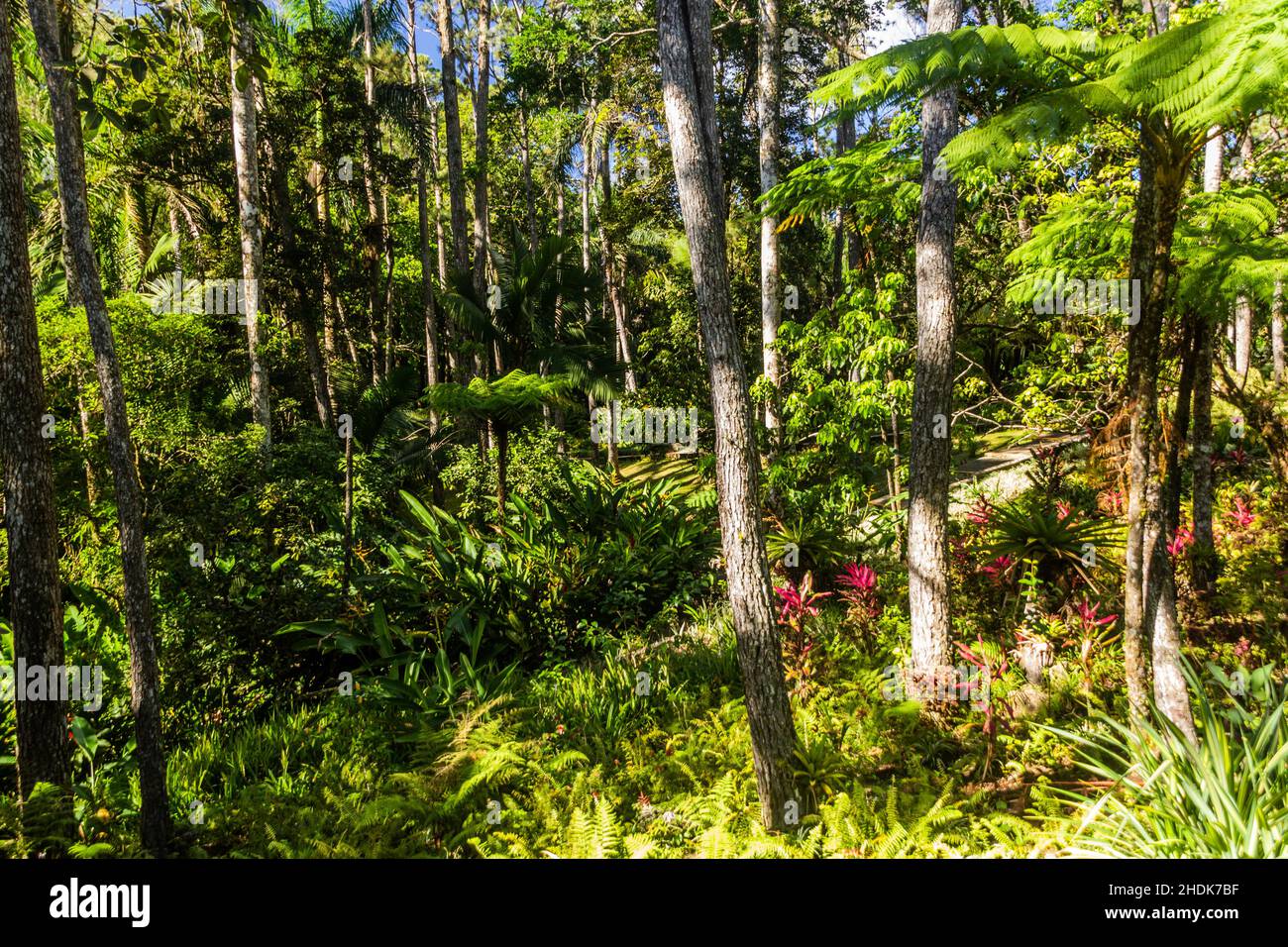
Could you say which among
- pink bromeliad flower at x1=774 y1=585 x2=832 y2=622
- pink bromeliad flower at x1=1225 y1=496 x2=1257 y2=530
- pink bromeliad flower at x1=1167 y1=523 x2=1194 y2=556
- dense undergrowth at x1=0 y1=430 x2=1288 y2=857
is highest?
pink bromeliad flower at x1=1225 y1=496 x2=1257 y2=530

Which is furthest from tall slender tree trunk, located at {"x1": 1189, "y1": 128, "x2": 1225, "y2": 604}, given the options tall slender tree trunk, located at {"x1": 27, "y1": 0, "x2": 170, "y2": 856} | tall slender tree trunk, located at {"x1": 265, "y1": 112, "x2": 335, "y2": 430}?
tall slender tree trunk, located at {"x1": 265, "y1": 112, "x2": 335, "y2": 430}

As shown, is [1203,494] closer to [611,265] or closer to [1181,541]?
[1181,541]

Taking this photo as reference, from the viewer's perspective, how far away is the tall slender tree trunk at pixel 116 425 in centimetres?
354

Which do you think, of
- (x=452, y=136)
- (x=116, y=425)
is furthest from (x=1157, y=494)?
(x=452, y=136)

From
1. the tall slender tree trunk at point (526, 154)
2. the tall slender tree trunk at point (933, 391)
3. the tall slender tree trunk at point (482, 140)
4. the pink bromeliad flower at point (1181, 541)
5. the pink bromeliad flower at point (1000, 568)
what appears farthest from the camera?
the tall slender tree trunk at point (526, 154)

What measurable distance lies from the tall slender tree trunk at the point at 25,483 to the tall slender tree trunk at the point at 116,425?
16.9 inches

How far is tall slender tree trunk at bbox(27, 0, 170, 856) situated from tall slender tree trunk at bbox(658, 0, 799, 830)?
3267 mm

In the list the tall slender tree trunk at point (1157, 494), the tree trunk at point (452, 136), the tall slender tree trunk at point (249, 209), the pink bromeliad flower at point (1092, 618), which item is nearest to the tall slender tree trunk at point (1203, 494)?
the pink bromeliad flower at point (1092, 618)

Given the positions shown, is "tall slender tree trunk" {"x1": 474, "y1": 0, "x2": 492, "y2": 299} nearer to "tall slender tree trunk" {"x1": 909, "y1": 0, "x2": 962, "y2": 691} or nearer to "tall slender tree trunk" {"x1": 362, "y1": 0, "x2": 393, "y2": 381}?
"tall slender tree trunk" {"x1": 362, "y1": 0, "x2": 393, "y2": 381}

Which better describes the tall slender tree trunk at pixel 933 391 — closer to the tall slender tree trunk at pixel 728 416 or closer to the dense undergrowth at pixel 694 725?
the dense undergrowth at pixel 694 725

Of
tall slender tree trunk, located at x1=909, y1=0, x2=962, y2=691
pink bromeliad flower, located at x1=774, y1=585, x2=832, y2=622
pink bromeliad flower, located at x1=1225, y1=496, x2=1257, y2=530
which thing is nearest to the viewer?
tall slender tree trunk, located at x1=909, y1=0, x2=962, y2=691

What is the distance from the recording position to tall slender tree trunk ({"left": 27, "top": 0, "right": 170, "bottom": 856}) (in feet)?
11.6

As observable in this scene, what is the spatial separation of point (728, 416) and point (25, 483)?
13.7 feet
